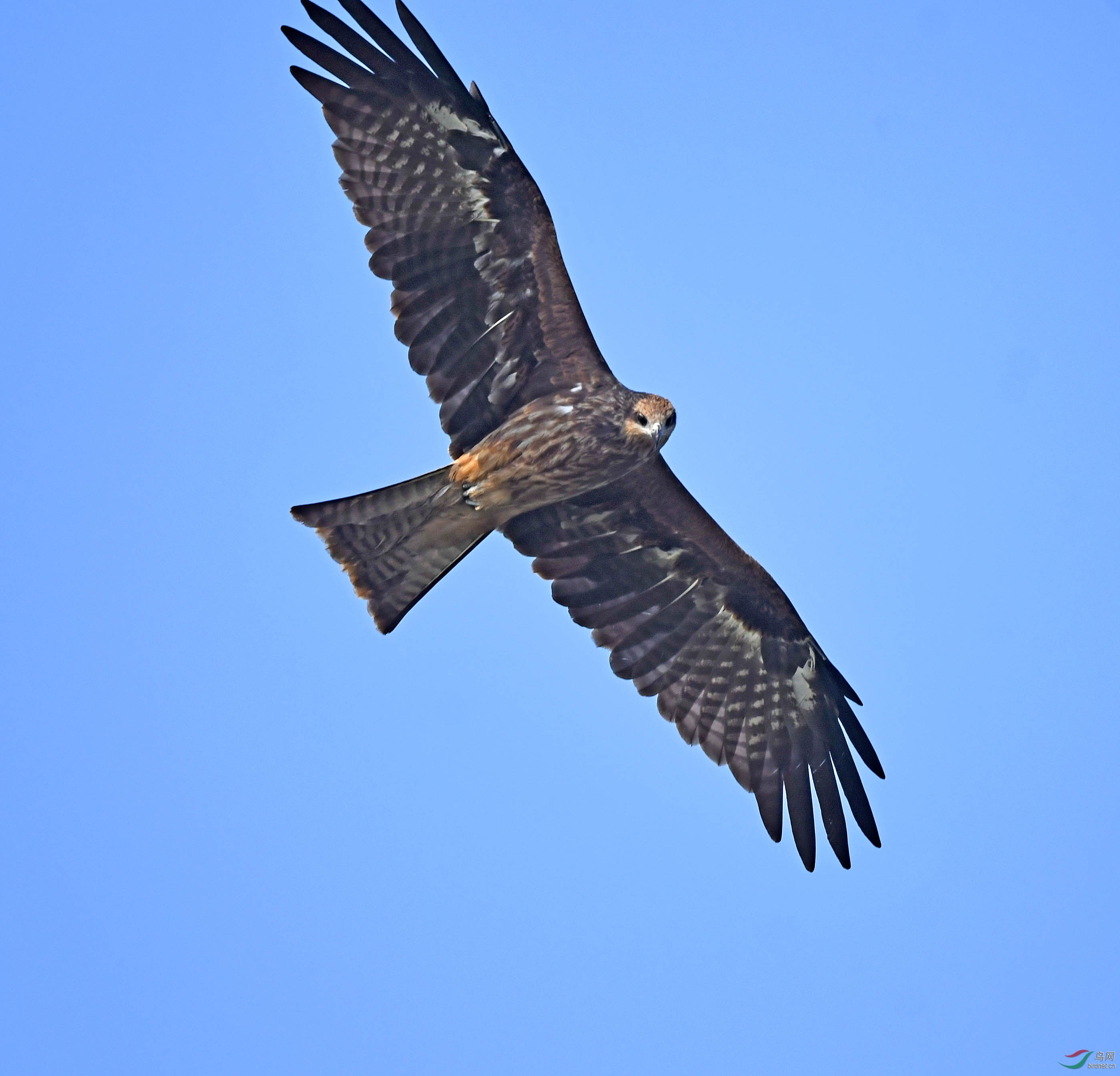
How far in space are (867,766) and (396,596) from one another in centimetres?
364

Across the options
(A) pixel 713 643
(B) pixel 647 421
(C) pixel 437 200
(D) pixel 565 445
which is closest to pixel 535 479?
(D) pixel 565 445

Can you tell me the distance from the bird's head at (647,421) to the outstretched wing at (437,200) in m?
0.32

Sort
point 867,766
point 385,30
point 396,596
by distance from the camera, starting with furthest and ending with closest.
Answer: point 867,766 < point 396,596 < point 385,30

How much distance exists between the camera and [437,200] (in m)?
8.75

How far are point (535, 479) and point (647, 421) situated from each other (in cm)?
87

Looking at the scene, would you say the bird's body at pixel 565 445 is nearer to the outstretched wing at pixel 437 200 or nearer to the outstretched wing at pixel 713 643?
the outstretched wing at pixel 437 200

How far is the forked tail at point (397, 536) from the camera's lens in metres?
9.07

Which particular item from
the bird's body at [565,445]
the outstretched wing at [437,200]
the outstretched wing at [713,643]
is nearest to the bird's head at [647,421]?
the bird's body at [565,445]

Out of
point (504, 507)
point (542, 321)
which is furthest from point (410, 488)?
point (542, 321)

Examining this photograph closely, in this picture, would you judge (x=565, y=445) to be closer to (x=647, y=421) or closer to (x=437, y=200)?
(x=647, y=421)

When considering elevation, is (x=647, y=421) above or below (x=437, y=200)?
below

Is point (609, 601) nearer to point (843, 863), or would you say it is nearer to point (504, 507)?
point (504, 507)

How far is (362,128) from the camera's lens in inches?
343

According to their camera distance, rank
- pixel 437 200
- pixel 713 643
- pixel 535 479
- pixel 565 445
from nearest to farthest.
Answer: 1. pixel 437 200
2. pixel 565 445
3. pixel 535 479
4. pixel 713 643
